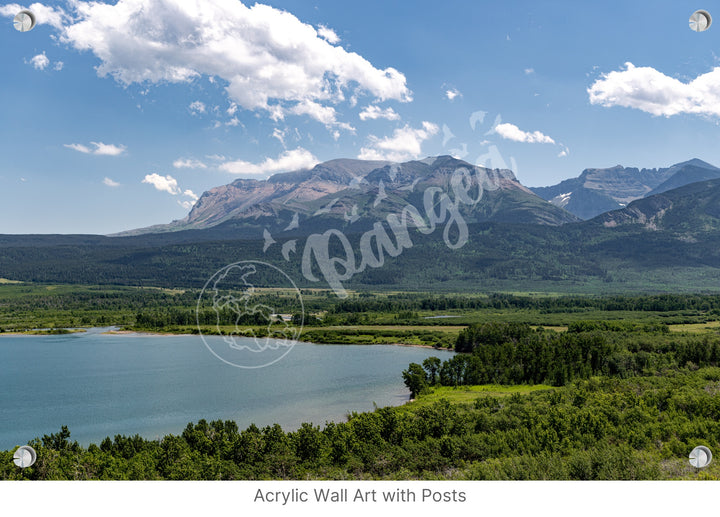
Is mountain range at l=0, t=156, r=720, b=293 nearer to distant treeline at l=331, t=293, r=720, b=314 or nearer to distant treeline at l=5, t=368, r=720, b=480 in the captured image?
distant treeline at l=331, t=293, r=720, b=314

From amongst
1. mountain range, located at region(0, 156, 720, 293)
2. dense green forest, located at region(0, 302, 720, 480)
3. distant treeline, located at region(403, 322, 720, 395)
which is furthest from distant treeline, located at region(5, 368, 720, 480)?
mountain range, located at region(0, 156, 720, 293)

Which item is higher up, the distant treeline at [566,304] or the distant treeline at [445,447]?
the distant treeline at [445,447]

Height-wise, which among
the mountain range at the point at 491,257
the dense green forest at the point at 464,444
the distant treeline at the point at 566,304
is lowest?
the distant treeline at the point at 566,304

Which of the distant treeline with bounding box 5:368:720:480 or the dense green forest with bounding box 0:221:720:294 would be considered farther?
the dense green forest with bounding box 0:221:720:294

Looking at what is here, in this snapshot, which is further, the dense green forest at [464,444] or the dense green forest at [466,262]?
the dense green forest at [466,262]

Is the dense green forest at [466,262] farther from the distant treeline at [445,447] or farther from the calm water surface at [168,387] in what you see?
the distant treeline at [445,447]

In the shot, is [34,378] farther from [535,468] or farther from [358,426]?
[535,468]

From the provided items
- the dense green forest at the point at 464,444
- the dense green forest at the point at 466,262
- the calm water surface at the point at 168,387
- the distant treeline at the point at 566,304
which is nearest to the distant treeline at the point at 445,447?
the dense green forest at the point at 464,444

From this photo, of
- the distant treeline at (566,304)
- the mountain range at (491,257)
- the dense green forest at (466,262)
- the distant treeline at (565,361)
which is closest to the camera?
the distant treeline at (565,361)

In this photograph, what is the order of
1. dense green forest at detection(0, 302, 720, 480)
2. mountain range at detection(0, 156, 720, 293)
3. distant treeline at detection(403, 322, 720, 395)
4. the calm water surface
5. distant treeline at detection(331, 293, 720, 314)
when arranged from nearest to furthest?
dense green forest at detection(0, 302, 720, 480) → the calm water surface → distant treeline at detection(403, 322, 720, 395) → distant treeline at detection(331, 293, 720, 314) → mountain range at detection(0, 156, 720, 293)
